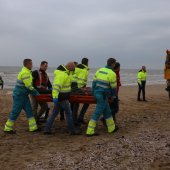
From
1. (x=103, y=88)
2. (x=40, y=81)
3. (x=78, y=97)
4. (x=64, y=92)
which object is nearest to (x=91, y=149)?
(x=103, y=88)

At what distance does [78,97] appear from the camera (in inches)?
350

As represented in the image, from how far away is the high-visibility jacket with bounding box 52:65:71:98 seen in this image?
27.5ft

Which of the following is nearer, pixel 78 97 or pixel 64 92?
pixel 64 92

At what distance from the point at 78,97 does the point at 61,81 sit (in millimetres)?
732

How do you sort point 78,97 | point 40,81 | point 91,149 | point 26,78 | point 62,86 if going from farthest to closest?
point 40,81, point 78,97, point 26,78, point 62,86, point 91,149

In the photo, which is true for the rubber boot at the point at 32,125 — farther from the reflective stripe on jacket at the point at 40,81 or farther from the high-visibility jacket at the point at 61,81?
the high-visibility jacket at the point at 61,81

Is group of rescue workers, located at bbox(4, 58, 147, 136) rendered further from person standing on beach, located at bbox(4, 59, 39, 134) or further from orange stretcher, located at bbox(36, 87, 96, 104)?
orange stretcher, located at bbox(36, 87, 96, 104)

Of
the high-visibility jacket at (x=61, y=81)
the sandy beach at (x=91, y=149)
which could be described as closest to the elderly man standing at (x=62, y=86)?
the high-visibility jacket at (x=61, y=81)

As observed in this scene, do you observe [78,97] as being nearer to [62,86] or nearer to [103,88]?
[62,86]

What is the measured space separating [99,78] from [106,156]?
236 centimetres

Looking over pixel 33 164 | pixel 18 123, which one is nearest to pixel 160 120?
pixel 18 123

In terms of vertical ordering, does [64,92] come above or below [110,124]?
above

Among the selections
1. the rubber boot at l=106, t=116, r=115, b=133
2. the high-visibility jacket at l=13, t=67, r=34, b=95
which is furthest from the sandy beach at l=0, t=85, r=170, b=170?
the high-visibility jacket at l=13, t=67, r=34, b=95

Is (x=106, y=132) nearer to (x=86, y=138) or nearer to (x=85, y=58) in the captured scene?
(x=86, y=138)
